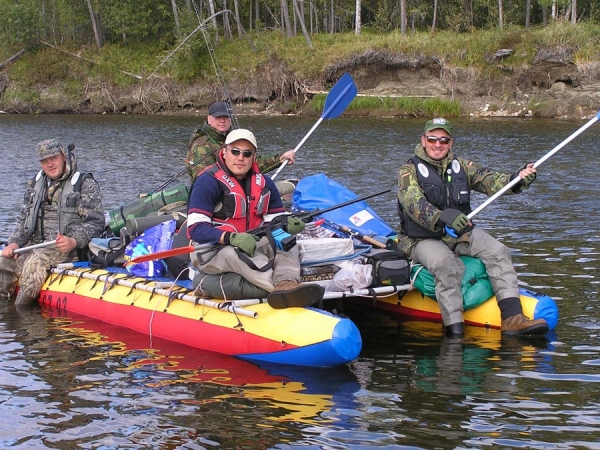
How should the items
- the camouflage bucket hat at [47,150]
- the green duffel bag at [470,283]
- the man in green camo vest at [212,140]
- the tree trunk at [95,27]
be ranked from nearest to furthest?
the green duffel bag at [470,283], the camouflage bucket hat at [47,150], the man in green camo vest at [212,140], the tree trunk at [95,27]

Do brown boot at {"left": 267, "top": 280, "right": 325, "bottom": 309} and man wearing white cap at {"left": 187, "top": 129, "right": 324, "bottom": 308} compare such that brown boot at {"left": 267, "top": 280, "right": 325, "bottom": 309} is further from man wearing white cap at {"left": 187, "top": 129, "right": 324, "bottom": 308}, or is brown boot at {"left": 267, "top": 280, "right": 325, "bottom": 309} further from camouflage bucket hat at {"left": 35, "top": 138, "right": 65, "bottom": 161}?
camouflage bucket hat at {"left": 35, "top": 138, "right": 65, "bottom": 161}

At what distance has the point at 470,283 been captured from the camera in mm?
7637

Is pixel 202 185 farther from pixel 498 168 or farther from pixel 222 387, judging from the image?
pixel 498 168

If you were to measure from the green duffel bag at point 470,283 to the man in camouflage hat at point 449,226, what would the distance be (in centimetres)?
9

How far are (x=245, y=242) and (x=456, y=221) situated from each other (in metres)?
1.89

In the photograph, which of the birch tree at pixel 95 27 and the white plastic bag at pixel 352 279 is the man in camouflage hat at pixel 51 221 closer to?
the white plastic bag at pixel 352 279

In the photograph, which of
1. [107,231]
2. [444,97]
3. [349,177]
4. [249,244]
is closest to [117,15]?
[444,97]

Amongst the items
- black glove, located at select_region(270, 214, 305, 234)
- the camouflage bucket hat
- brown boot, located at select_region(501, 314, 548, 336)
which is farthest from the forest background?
brown boot, located at select_region(501, 314, 548, 336)

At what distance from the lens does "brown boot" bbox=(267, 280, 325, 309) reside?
6.75 m

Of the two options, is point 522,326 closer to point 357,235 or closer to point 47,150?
point 357,235

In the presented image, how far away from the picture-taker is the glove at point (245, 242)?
6789 millimetres

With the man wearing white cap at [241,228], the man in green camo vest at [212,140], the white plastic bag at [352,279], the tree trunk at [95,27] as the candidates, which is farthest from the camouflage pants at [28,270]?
the tree trunk at [95,27]

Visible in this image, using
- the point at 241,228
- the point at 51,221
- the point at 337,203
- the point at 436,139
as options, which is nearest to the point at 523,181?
the point at 436,139

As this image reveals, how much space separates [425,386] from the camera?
6254 millimetres
